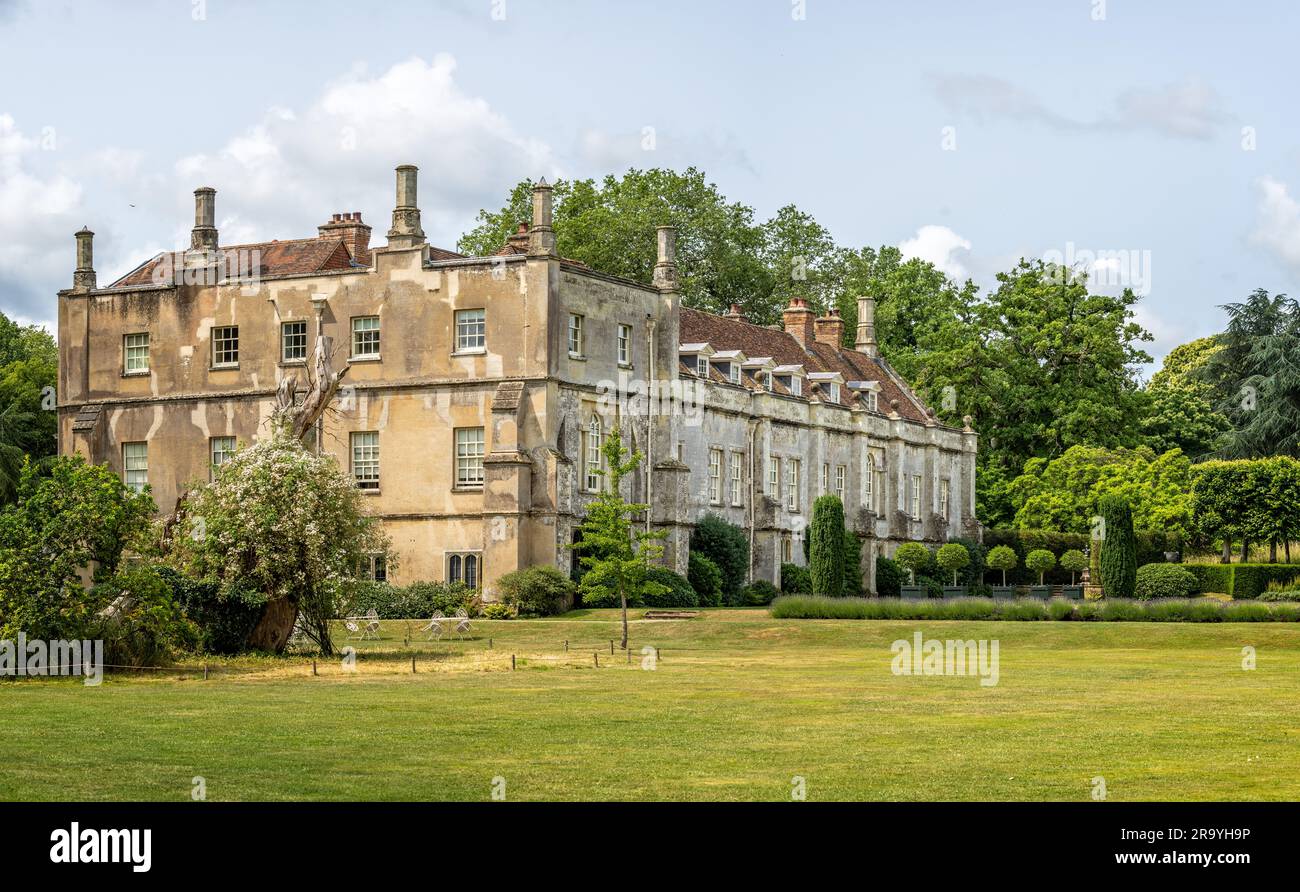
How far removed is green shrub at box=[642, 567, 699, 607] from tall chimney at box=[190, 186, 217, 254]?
60.6ft

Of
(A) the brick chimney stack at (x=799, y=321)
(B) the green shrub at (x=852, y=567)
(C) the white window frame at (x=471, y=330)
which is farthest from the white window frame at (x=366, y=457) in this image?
(A) the brick chimney stack at (x=799, y=321)

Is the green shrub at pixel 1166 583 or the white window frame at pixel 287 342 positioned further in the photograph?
the green shrub at pixel 1166 583

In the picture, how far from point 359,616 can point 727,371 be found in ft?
62.1

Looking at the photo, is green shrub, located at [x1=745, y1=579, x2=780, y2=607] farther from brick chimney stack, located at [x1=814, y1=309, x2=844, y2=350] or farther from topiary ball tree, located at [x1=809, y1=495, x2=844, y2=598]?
brick chimney stack, located at [x1=814, y1=309, x2=844, y2=350]

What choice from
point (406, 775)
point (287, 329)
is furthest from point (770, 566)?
point (406, 775)

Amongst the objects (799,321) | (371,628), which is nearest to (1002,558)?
(799,321)

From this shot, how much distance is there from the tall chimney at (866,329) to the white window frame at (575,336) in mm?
28993

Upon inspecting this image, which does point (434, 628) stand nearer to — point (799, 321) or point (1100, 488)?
point (799, 321)

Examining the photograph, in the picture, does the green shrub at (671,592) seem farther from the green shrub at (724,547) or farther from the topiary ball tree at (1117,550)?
the topiary ball tree at (1117,550)

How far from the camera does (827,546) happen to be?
6175cm

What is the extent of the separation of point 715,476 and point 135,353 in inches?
763

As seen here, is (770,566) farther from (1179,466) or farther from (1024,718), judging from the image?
(1024,718)

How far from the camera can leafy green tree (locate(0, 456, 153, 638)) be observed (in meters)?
31.4

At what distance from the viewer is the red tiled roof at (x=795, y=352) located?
68188 mm
